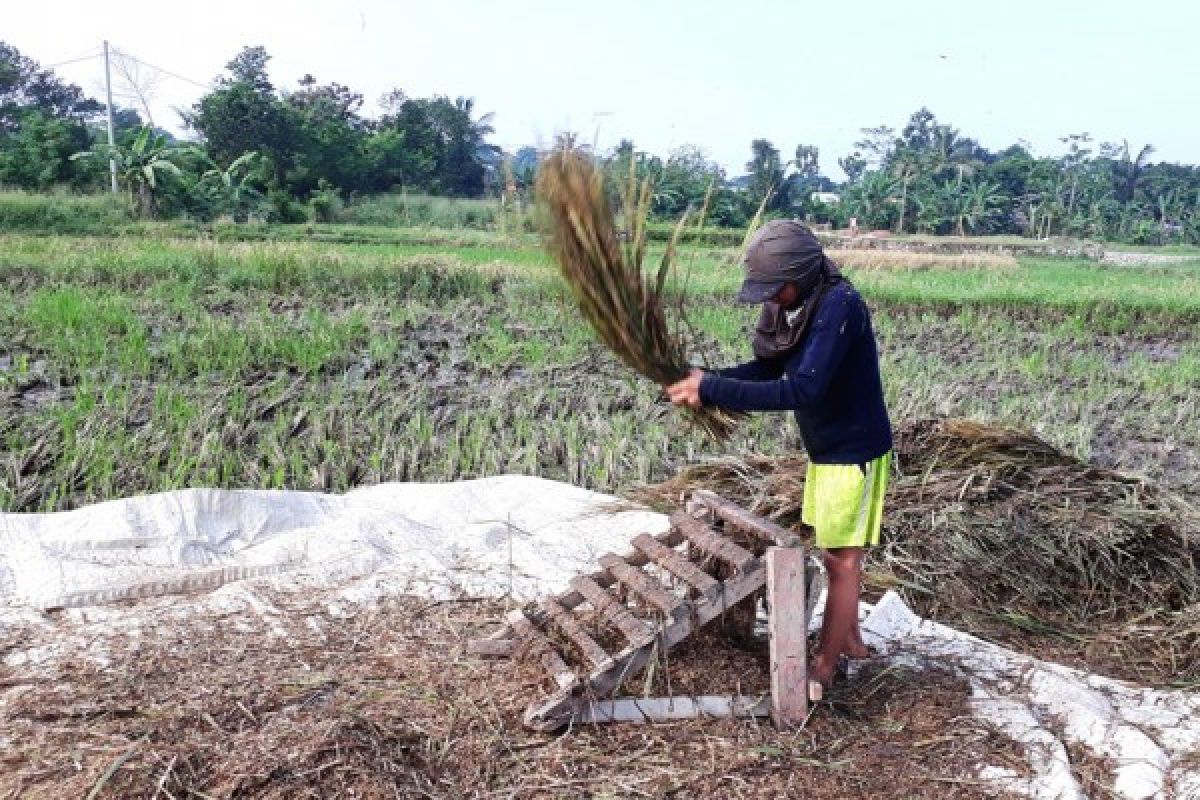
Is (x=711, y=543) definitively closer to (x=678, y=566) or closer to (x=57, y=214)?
(x=678, y=566)

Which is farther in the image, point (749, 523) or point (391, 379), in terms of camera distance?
point (391, 379)

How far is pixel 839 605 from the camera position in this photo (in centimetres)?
231

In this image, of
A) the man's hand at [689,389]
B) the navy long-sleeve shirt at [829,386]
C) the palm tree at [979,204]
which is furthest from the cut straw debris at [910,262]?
the palm tree at [979,204]

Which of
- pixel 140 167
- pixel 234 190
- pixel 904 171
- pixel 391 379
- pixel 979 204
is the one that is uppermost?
pixel 904 171

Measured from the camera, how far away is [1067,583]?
3307mm

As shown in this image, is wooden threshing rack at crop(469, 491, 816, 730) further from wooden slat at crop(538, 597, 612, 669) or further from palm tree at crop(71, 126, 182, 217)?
palm tree at crop(71, 126, 182, 217)

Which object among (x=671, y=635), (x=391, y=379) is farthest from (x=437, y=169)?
(x=671, y=635)

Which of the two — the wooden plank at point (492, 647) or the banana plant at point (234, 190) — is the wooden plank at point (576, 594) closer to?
the wooden plank at point (492, 647)

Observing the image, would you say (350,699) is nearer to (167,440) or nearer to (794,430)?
(167,440)

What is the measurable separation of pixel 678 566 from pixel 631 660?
28 centimetres

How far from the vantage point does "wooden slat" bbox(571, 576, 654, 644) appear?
2137mm

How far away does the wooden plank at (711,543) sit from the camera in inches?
87.2

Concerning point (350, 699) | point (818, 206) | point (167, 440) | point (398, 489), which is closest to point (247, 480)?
point (167, 440)

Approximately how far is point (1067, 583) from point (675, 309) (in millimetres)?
1717
